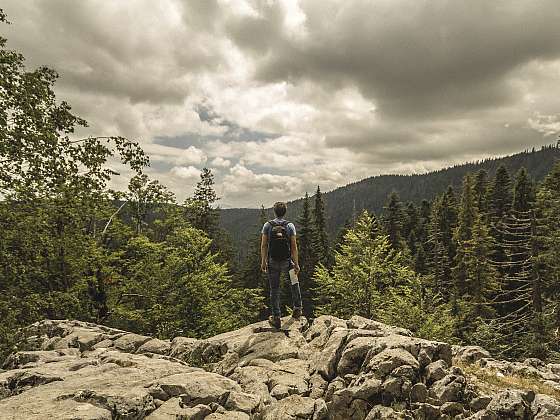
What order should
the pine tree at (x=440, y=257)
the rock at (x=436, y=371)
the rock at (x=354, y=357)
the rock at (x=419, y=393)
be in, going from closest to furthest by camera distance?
the rock at (x=419, y=393), the rock at (x=436, y=371), the rock at (x=354, y=357), the pine tree at (x=440, y=257)

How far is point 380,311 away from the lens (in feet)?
65.9

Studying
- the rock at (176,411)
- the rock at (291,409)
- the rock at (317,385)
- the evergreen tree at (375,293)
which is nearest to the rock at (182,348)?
the rock at (176,411)

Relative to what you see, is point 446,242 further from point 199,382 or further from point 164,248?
point 199,382

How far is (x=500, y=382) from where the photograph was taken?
791cm

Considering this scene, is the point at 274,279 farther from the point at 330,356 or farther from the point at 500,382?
the point at 500,382

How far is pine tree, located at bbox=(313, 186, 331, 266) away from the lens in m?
52.7

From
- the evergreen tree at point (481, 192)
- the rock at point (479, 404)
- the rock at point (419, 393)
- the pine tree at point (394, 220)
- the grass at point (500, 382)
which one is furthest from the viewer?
the pine tree at point (394, 220)

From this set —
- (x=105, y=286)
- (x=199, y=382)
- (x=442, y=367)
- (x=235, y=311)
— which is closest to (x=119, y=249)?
(x=105, y=286)

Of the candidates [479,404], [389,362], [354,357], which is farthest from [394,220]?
[479,404]

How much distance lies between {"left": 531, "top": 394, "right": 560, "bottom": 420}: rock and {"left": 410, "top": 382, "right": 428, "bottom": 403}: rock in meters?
1.71

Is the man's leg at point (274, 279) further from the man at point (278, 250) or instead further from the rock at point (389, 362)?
the rock at point (389, 362)

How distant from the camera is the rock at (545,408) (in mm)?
5438

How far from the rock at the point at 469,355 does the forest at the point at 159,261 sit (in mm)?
7495

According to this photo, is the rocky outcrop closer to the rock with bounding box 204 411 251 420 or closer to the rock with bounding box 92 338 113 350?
the rock with bounding box 204 411 251 420
